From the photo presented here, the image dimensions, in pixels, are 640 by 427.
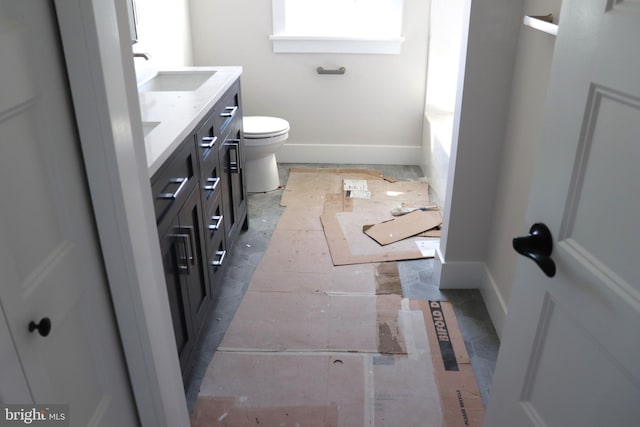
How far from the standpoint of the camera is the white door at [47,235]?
2.71 ft

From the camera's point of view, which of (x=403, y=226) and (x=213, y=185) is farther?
(x=403, y=226)

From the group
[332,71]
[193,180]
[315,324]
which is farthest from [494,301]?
[332,71]

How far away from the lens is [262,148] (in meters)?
3.29

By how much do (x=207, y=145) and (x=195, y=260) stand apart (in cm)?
47

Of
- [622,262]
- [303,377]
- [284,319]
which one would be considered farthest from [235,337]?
[622,262]

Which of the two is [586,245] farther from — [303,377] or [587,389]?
[303,377]

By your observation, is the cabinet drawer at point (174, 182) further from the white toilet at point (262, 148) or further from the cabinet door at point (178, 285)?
the white toilet at point (262, 148)

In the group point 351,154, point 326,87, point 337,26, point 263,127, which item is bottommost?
point 351,154

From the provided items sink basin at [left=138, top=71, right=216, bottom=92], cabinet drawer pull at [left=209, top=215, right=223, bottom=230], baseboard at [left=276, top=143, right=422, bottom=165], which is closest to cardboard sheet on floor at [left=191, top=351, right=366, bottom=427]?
cabinet drawer pull at [left=209, top=215, right=223, bottom=230]

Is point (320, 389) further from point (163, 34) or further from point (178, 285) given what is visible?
point (163, 34)

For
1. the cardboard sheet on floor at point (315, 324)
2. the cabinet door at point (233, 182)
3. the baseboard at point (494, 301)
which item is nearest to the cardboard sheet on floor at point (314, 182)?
the cabinet door at point (233, 182)

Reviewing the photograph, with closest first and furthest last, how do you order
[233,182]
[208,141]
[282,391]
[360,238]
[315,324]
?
[282,391] < [208,141] < [315,324] < [233,182] < [360,238]

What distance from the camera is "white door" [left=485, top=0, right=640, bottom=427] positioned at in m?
0.80

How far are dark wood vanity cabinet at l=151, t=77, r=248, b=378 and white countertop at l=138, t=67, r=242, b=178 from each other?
1.7 inches
